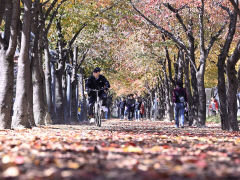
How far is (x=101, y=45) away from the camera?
35875mm

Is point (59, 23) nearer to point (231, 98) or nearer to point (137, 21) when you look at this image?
point (137, 21)

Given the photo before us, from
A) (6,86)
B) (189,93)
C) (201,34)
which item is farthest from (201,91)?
(6,86)

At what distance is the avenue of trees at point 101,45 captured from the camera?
46.3 ft

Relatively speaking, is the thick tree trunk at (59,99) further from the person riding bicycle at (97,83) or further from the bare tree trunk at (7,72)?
the bare tree trunk at (7,72)

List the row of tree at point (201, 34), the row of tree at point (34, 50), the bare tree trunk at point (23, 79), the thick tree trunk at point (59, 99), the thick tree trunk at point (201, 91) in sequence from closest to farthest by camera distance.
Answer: the row of tree at point (34, 50)
the bare tree trunk at point (23, 79)
the row of tree at point (201, 34)
the thick tree trunk at point (201, 91)
the thick tree trunk at point (59, 99)

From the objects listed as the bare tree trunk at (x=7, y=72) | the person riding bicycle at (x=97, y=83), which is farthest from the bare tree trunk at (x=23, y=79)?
the person riding bicycle at (x=97, y=83)

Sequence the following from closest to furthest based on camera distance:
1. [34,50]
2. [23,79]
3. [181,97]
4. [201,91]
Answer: [23,79] → [34,50] → [181,97] → [201,91]

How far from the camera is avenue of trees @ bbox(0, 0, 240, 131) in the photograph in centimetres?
1410

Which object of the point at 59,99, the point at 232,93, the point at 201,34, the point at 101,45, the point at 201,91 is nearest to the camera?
the point at 232,93

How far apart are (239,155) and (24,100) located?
8941 millimetres

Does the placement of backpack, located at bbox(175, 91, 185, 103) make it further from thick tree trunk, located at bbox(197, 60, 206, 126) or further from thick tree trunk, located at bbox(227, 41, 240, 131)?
thick tree trunk, located at bbox(227, 41, 240, 131)

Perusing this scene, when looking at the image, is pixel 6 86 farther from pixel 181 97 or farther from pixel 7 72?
pixel 181 97

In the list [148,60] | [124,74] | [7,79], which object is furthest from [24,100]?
[124,74]

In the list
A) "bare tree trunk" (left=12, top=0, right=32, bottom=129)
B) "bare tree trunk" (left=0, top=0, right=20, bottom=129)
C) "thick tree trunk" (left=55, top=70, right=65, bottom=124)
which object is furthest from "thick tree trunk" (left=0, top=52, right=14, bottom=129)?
"thick tree trunk" (left=55, top=70, right=65, bottom=124)
